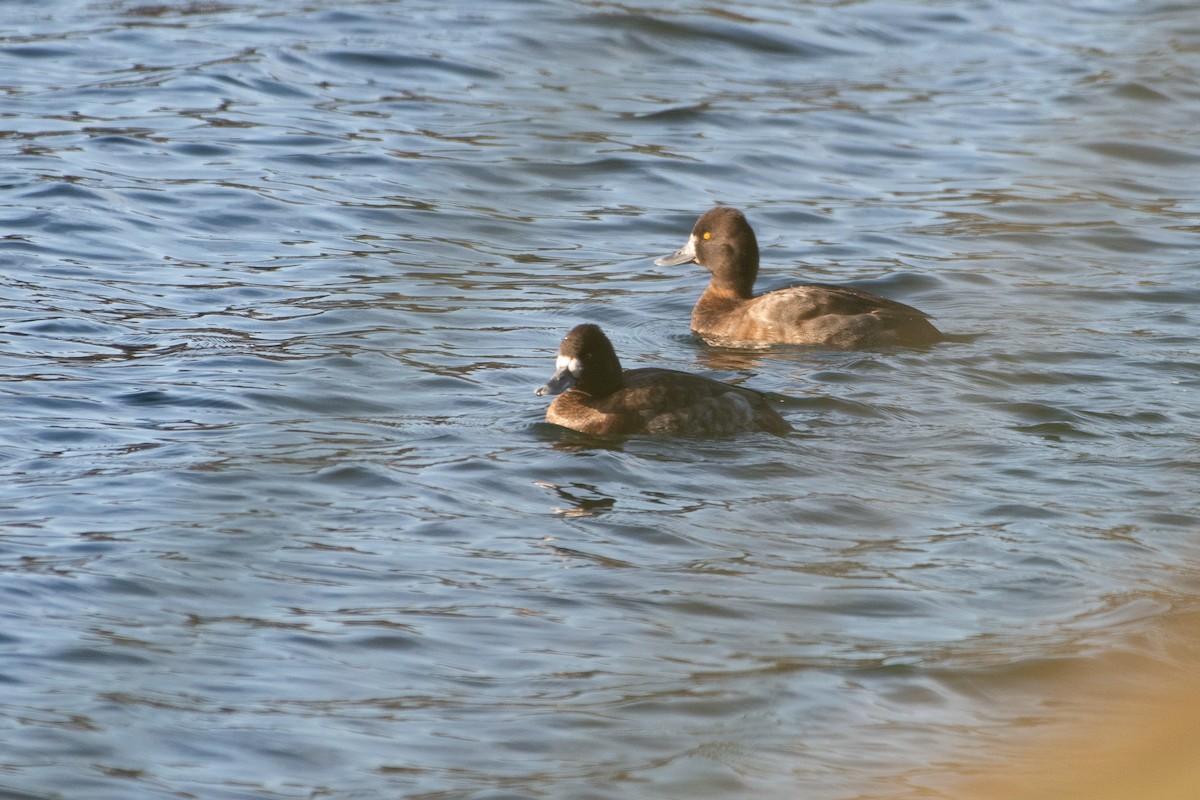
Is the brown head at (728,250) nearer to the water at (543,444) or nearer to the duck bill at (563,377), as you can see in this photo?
the water at (543,444)

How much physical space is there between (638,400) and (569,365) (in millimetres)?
418

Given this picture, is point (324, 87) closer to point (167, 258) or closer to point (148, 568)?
point (167, 258)

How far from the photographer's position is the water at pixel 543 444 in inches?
193

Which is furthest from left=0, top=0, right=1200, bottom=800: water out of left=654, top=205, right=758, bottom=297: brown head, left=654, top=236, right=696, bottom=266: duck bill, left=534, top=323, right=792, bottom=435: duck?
left=654, top=205, right=758, bottom=297: brown head

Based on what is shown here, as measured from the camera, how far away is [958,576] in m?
6.72

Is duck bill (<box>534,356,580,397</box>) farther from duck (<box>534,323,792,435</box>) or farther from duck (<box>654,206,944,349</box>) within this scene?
duck (<box>654,206,944,349</box>)

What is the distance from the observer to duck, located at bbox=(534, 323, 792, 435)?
28.9 feet

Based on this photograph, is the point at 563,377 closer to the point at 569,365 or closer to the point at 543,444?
the point at 569,365

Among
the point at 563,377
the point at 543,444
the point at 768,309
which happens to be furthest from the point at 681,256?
the point at 543,444

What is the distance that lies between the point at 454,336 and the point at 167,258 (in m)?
2.45

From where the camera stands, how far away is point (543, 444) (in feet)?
29.0

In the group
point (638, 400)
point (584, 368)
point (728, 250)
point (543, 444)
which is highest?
point (728, 250)

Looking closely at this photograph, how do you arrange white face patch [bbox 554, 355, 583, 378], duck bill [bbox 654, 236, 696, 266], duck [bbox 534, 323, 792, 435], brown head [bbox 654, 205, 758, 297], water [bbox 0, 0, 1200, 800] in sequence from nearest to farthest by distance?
water [bbox 0, 0, 1200, 800] → duck [bbox 534, 323, 792, 435] → white face patch [bbox 554, 355, 583, 378] → brown head [bbox 654, 205, 758, 297] → duck bill [bbox 654, 236, 696, 266]

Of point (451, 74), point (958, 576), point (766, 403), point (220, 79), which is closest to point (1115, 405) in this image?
point (766, 403)
